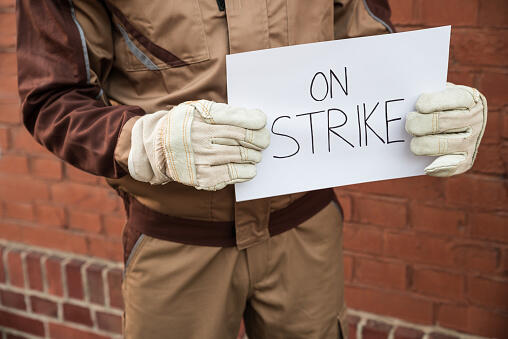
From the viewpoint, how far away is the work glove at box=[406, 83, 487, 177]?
953 mm

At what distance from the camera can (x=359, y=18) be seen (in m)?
1.19

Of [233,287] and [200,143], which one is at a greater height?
[200,143]

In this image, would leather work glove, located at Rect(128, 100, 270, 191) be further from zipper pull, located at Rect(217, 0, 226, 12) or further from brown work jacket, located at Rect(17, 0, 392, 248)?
zipper pull, located at Rect(217, 0, 226, 12)

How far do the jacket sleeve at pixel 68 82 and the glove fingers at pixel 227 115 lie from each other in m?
0.14

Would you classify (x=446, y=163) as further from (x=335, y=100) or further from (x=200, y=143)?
(x=200, y=143)

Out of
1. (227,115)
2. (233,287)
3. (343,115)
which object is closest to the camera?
(227,115)

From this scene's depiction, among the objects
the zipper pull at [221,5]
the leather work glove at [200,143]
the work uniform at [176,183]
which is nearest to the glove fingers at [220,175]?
the leather work glove at [200,143]

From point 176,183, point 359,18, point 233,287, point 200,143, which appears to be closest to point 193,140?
point 200,143

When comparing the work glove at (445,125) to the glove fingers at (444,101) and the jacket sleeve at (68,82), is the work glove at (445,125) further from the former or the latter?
the jacket sleeve at (68,82)

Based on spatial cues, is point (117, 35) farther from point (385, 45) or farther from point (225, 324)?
point (225, 324)

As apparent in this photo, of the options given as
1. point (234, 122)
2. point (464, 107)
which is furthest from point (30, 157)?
point (464, 107)

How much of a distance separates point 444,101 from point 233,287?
1.70 ft

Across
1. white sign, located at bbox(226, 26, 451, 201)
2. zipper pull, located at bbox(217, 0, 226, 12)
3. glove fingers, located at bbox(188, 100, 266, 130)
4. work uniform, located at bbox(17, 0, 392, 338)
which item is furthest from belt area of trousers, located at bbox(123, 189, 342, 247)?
zipper pull, located at bbox(217, 0, 226, 12)

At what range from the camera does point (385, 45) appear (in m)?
0.97
